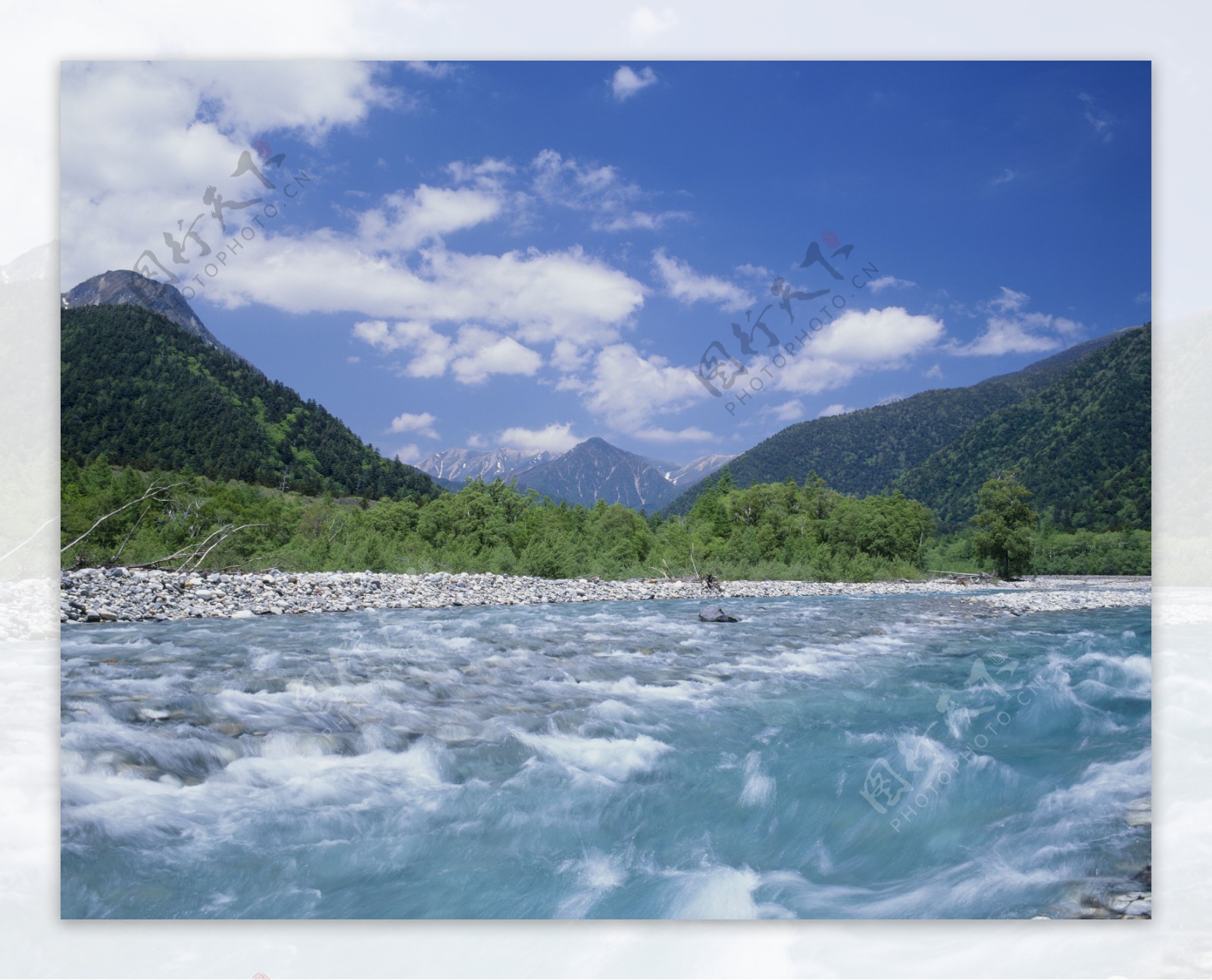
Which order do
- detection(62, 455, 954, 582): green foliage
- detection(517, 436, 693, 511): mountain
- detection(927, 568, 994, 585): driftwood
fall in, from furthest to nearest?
detection(927, 568, 994, 585): driftwood → detection(62, 455, 954, 582): green foliage → detection(517, 436, 693, 511): mountain

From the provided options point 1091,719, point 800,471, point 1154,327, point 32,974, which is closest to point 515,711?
point 32,974

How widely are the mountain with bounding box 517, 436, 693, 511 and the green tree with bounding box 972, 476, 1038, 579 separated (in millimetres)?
5107

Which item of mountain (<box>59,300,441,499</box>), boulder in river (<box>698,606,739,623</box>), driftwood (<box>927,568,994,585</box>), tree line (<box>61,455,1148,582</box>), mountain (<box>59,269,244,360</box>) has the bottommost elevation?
driftwood (<box>927,568,994,585</box>)

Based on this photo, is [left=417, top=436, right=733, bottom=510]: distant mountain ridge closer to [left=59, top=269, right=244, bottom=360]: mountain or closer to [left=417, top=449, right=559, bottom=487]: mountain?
[left=417, top=449, right=559, bottom=487]: mountain

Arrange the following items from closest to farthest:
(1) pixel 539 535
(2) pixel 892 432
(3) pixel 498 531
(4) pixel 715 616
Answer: (4) pixel 715 616 < (2) pixel 892 432 < (3) pixel 498 531 < (1) pixel 539 535

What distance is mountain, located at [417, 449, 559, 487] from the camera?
5.50m

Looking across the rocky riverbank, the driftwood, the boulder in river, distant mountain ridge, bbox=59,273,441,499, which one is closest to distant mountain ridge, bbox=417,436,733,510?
distant mountain ridge, bbox=59,273,441,499

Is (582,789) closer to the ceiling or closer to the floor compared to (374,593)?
closer to the floor

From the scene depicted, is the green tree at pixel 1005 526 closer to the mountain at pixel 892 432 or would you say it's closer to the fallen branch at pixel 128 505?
the mountain at pixel 892 432

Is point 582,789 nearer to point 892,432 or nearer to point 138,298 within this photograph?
point 138,298

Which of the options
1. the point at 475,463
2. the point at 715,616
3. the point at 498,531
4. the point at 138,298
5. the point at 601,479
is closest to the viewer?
the point at 138,298

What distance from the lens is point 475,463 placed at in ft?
19.1

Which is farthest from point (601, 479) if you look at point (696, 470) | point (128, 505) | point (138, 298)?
point (128, 505)

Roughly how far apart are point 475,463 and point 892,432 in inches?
295
